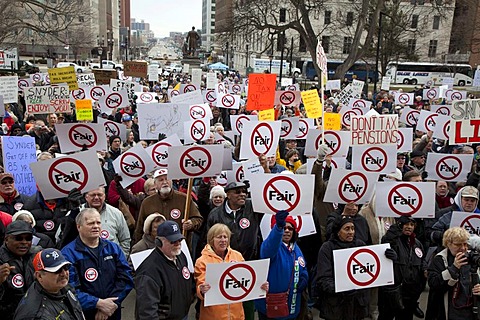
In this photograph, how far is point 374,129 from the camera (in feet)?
26.2

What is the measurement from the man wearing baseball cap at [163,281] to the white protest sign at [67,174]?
5.81 feet

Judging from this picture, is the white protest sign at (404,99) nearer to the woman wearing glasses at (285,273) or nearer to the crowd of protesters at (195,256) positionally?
the crowd of protesters at (195,256)

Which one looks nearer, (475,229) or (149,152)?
(475,229)

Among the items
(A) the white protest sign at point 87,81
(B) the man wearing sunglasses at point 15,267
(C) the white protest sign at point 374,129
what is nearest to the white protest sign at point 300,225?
(B) the man wearing sunglasses at point 15,267

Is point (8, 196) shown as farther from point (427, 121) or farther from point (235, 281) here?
point (427, 121)

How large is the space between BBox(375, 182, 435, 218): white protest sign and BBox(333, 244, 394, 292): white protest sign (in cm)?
83

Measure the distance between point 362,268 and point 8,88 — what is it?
36.1ft

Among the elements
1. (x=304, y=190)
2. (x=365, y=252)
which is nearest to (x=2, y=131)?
(x=304, y=190)

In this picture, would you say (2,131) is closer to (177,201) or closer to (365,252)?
(177,201)

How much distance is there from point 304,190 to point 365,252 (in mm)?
822

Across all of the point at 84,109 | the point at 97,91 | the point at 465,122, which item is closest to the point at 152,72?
the point at 97,91

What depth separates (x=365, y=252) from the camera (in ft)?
14.0

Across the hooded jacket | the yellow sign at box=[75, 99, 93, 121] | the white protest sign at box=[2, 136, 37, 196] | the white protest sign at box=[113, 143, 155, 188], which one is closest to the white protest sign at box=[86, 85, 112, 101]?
the yellow sign at box=[75, 99, 93, 121]

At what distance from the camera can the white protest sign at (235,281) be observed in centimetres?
385
